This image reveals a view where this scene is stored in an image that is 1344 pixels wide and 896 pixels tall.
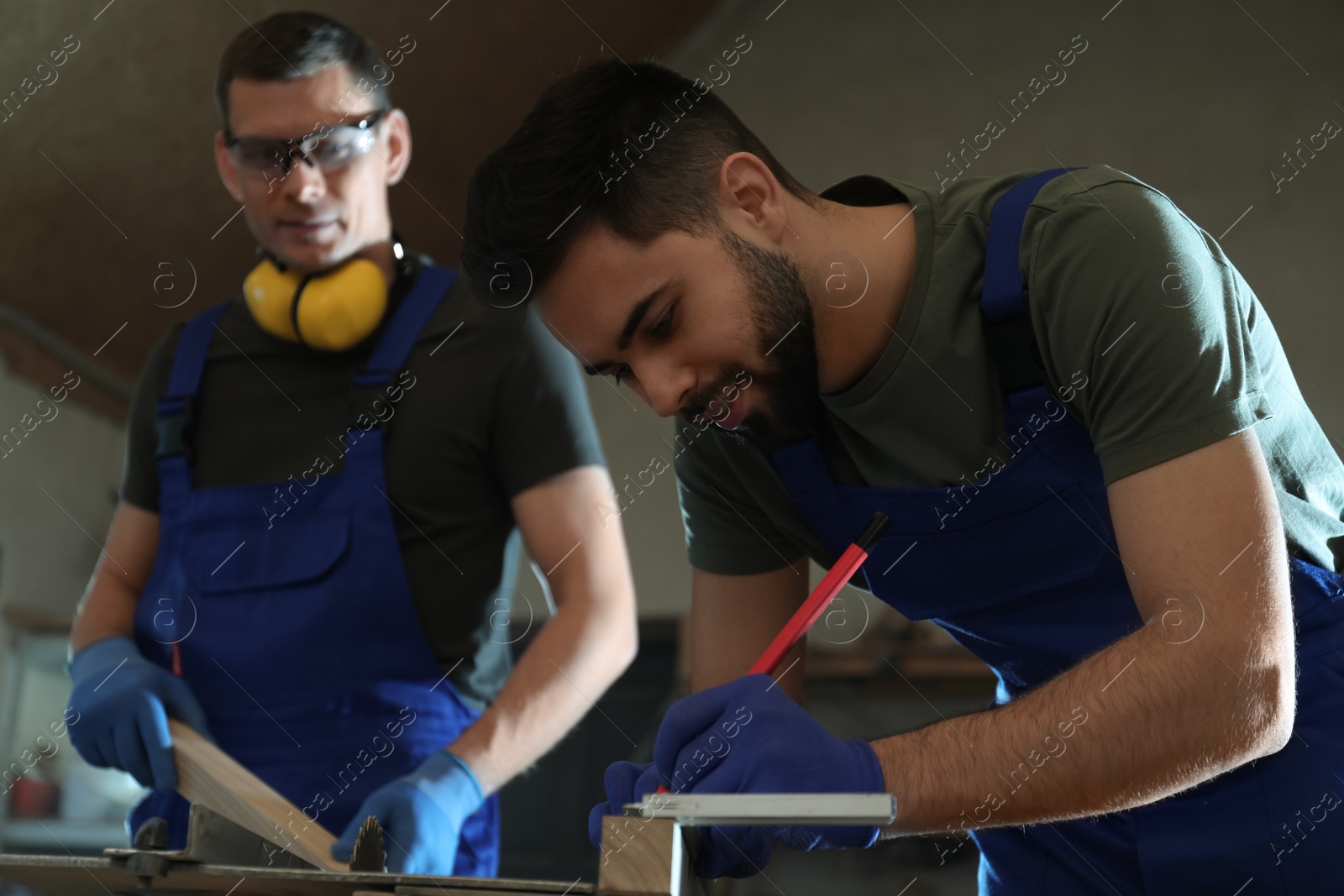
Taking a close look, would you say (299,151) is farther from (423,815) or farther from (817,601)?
(817,601)

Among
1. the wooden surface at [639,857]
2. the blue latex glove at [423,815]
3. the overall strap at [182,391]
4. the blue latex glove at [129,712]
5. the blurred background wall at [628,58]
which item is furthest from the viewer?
the blurred background wall at [628,58]

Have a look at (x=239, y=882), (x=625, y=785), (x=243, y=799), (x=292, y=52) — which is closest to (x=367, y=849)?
(x=239, y=882)

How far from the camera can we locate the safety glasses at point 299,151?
67.7 inches

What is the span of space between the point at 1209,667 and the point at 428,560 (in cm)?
107

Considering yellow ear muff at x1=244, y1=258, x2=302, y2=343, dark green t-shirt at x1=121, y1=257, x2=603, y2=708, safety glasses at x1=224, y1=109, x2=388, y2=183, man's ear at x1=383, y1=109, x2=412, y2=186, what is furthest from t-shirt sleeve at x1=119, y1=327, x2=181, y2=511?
man's ear at x1=383, y1=109, x2=412, y2=186

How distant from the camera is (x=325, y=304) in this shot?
167 centimetres

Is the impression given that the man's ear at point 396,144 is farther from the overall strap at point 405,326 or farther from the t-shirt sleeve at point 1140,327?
the t-shirt sleeve at point 1140,327

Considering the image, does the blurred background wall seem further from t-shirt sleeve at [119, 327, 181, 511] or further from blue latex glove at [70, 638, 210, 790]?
blue latex glove at [70, 638, 210, 790]

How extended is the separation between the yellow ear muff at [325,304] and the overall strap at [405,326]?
3 centimetres

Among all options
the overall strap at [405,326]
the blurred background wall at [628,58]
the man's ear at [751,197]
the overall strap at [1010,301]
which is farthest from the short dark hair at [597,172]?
the blurred background wall at [628,58]

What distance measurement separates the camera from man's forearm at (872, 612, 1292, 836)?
2.79ft

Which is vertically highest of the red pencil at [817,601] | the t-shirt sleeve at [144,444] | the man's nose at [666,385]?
the t-shirt sleeve at [144,444]

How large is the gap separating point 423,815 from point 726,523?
0.49 m

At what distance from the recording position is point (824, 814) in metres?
0.69
